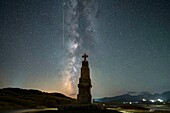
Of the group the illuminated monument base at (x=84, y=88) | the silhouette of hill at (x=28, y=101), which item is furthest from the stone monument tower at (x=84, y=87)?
the silhouette of hill at (x=28, y=101)

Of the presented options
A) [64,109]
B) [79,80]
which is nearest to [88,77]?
[79,80]

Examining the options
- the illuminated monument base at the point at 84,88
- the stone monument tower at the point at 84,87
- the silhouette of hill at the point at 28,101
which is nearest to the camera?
the illuminated monument base at the point at 84,88

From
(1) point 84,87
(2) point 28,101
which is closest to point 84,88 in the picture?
(1) point 84,87

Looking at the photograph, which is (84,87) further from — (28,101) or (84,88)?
(28,101)

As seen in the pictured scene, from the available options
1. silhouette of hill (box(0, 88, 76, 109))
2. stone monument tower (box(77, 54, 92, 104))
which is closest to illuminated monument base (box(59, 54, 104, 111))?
stone monument tower (box(77, 54, 92, 104))

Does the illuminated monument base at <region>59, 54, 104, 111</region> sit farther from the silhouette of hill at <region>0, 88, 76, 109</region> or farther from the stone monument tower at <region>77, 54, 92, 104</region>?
the silhouette of hill at <region>0, 88, 76, 109</region>

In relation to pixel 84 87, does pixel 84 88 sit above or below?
below

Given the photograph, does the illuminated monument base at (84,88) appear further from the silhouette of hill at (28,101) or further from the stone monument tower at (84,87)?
the silhouette of hill at (28,101)

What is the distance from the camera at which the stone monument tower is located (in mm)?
40141

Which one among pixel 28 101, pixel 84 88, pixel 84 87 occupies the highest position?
pixel 84 87

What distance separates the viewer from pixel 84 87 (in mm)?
40469

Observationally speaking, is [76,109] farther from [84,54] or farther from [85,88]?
[84,54]

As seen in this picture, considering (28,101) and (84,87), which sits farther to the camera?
(28,101)

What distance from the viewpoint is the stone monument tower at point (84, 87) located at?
1580 inches
